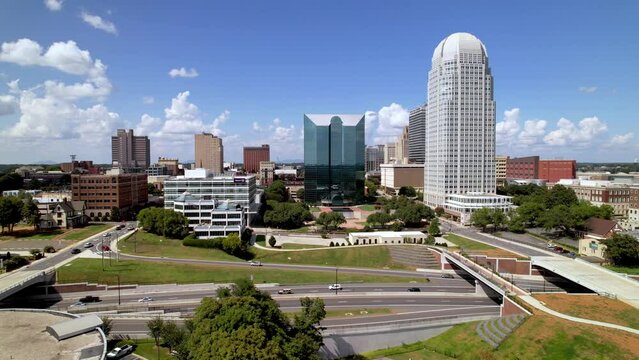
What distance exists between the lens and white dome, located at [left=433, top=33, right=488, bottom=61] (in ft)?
520

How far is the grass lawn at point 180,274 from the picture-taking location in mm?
75375

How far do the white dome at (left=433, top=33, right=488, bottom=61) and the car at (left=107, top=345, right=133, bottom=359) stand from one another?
5866 inches

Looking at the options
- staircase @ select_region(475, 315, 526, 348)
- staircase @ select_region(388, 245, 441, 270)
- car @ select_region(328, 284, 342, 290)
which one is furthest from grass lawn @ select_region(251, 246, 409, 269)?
staircase @ select_region(475, 315, 526, 348)

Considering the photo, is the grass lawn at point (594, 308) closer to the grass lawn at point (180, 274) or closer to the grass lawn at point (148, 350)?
the grass lawn at point (180, 274)

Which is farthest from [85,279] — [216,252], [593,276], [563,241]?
[563,241]

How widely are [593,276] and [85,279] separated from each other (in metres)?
87.8

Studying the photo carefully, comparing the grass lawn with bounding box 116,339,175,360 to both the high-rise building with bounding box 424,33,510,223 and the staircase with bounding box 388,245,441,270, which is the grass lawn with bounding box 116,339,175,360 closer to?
the staircase with bounding box 388,245,441,270

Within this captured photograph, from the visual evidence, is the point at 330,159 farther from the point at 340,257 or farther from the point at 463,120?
the point at 340,257

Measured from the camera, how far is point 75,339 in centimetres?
3978

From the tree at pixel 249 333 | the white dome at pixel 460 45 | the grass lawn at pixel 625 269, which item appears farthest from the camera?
the white dome at pixel 460 45

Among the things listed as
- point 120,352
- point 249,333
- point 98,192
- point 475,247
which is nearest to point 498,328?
point 249,333

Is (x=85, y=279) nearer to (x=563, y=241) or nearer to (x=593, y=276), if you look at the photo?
(x=593, y=276)

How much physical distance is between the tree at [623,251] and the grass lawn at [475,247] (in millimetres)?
15885

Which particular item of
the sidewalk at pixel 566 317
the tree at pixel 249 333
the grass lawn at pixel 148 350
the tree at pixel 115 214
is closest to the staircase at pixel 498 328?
the sidewalk at pixel 566 317
